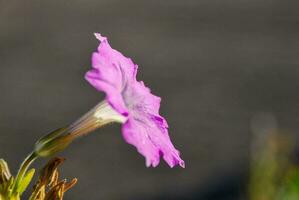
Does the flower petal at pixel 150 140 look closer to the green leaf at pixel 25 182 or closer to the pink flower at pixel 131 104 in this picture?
the pink flower at pixel 131 104

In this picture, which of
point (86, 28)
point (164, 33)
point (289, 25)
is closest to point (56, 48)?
point (86, 28)

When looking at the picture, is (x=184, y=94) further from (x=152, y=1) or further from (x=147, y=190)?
(x=152, y=1)

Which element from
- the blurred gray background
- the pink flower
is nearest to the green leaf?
the pink flower

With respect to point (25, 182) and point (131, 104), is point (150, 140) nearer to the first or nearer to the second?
point (131, 104)

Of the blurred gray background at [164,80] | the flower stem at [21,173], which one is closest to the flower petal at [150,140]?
the flower stem at [21,173]

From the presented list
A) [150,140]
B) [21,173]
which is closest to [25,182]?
[21,173]

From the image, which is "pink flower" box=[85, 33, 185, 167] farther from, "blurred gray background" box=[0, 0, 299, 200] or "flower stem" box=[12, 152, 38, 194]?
"blurred gray background" box=[0, 0, 299, 200]
